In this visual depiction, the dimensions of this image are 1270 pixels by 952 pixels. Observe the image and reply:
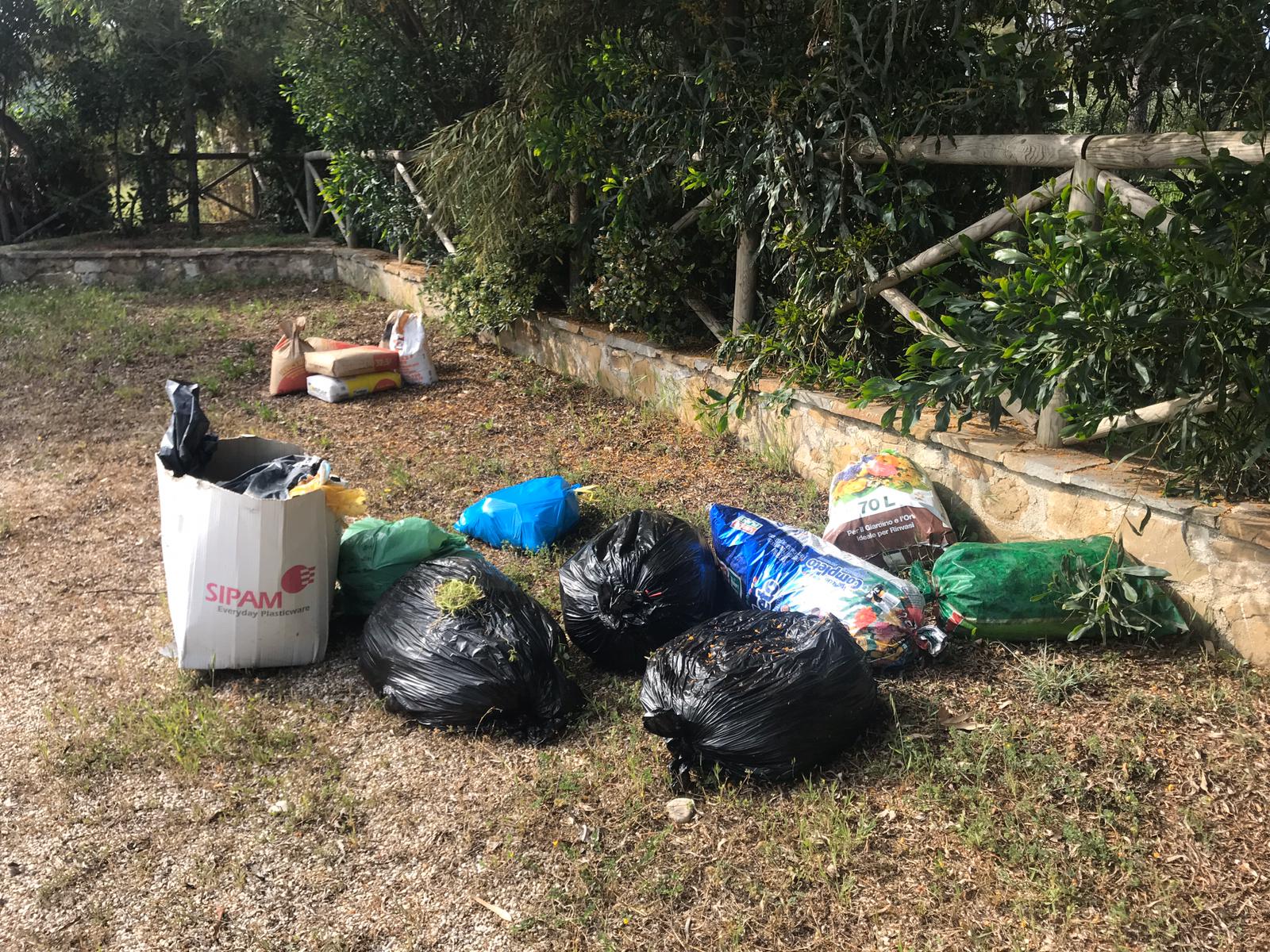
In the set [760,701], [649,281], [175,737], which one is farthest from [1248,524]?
[649,281]

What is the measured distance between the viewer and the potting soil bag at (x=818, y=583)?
2.99m

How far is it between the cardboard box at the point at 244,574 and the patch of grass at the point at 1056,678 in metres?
2.18

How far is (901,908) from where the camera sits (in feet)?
7.20

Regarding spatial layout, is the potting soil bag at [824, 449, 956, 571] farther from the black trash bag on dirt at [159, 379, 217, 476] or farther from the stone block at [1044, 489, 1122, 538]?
the black trash bag on dirt at [159, 379, 217, 476]

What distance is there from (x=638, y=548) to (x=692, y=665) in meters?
0.63

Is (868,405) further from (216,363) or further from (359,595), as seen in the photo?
(216,363)

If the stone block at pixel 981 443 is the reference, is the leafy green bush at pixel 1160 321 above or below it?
above

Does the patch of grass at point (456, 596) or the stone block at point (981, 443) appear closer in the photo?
the patch of grass at point (456, 596)

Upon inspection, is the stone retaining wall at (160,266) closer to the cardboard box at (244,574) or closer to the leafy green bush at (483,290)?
the leafy green bush at (483,290)

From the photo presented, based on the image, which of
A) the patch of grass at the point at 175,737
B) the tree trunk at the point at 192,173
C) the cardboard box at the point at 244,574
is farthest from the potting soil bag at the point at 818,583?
the tree trunk at the point at 192,173

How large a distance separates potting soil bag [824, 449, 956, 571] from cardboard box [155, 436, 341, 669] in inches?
71.0

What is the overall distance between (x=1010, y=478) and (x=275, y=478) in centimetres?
258

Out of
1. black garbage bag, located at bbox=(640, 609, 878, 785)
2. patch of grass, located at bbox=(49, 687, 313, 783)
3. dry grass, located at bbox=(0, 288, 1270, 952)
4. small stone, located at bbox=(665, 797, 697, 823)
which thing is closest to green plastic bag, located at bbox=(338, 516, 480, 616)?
dry grass, located at bbox=(0, 288, 1270, 952)

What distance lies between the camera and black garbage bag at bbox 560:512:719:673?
3.09 m
